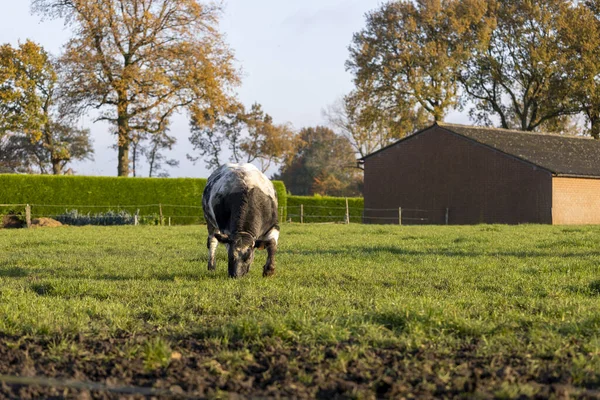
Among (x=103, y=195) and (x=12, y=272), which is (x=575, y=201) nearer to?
(x=103, y=195)

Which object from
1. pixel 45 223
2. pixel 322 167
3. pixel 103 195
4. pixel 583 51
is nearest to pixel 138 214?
pixel 103 195

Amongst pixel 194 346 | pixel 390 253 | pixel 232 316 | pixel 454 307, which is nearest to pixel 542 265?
pixel 390 253

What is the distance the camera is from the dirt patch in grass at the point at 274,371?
4727 millimetres

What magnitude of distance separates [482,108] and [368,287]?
168 feet

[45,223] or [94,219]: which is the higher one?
[94,219]

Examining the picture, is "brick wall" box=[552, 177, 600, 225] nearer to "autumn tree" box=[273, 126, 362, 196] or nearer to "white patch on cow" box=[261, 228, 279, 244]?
"white patch on cow" box=[261, 228, 279, 244]

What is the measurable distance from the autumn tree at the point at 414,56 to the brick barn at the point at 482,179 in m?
7.95

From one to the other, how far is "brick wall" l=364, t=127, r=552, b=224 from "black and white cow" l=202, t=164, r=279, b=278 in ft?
93.5

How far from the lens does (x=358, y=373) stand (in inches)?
201

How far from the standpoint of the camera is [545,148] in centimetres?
4256

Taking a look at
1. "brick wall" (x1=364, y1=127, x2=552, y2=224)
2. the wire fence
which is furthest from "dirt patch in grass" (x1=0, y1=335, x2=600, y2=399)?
"brick wall" (x1=364, y1=127, x2=552, y2=224)

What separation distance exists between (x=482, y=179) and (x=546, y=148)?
19.4 ft

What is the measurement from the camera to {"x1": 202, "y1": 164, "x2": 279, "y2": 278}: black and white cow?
10.8 meters

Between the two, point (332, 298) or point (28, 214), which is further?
point (28, 214)
